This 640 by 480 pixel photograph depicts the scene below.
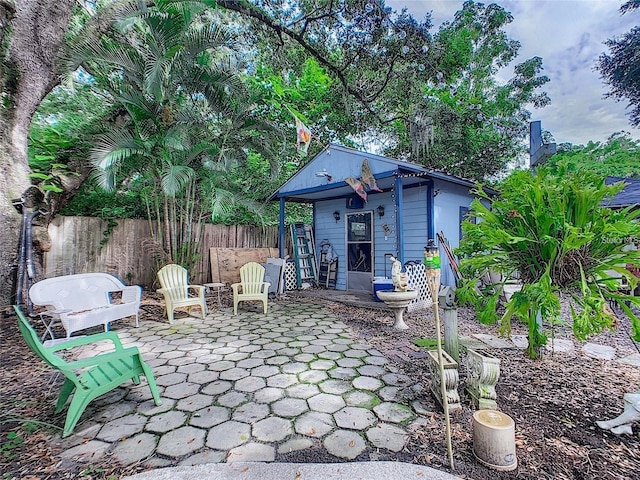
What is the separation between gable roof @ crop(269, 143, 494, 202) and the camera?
16.7 ft

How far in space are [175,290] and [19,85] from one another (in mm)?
3679

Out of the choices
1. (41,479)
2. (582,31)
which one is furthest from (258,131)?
(582,31)

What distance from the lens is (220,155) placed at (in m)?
6.36

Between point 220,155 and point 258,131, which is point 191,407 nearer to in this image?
point 220,155

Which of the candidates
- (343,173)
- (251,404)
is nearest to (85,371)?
(251,404)

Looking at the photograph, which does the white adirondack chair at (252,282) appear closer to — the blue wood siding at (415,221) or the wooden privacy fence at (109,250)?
the wooden privacy fence at (109,250)

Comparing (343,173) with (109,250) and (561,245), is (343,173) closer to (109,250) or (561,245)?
(561,245)

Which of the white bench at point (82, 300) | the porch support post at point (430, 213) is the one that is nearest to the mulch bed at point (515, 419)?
the white bench at point (82, 300)

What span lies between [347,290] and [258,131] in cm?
433

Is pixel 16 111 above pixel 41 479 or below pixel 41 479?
above

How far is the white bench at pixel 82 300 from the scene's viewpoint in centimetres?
350

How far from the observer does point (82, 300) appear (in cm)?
409

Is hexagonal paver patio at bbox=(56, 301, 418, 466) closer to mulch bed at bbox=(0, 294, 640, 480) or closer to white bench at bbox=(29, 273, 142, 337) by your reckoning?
mulch bed at bbox=(0, 294, 640, 480)

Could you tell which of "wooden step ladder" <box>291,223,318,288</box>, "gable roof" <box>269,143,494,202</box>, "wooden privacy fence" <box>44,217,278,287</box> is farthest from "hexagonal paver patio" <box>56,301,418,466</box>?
"wooden step ladder" <box>291,223,318,288</box>
